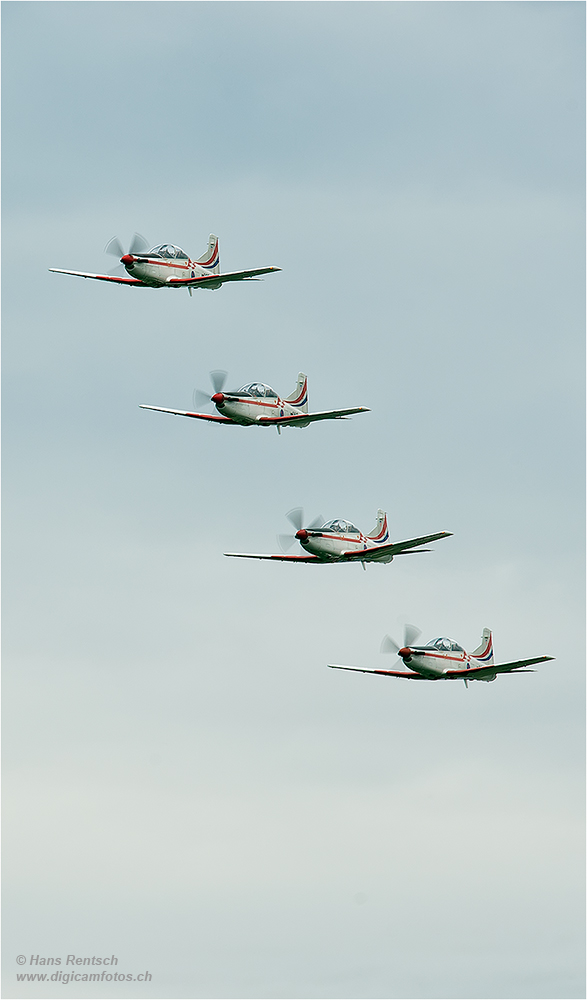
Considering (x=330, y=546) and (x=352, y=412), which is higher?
(x=352, y=412)

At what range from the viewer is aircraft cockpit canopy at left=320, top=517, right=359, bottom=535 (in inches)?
4806

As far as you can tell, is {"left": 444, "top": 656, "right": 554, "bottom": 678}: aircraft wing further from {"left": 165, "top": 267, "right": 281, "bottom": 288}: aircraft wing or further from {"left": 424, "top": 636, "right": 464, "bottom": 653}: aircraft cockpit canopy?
{"left": 165, "top": 267, "right": 281, "bottom": 288}: aircraft wing

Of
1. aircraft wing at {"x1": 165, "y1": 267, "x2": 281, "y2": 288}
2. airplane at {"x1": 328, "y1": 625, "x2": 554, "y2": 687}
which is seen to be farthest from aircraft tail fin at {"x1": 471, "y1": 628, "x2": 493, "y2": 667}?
aircraft wing at {"x1": 165, "y1": 267, "x2": 281, "y2": 288}

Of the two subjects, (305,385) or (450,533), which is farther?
(305,385)

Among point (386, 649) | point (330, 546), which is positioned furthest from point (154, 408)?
point (386, 649)

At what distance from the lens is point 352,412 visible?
12112cm

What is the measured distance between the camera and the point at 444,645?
119 m

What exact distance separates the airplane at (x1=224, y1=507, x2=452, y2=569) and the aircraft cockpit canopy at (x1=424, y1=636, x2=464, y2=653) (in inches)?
254

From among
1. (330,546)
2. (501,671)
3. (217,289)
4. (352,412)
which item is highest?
(217,289)

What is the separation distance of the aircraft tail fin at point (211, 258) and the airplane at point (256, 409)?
810cm

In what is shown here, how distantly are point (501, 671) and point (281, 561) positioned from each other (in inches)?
701

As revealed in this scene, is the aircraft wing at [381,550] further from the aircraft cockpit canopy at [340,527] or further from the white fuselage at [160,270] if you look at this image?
the white fuselage at [160,270]

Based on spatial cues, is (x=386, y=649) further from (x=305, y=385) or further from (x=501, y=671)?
(x=305, y=385)

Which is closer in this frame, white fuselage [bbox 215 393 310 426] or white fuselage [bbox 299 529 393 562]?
white fuselage [bbox 299 529 393 562]
